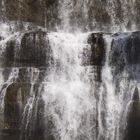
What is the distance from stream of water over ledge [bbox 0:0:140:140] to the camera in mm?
13809

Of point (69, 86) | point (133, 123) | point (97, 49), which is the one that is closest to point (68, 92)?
point (69, 86)

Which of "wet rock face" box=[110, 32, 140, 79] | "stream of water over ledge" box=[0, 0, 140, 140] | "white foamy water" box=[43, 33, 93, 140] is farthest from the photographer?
"wet rock face" box=[110, 32, 140, 79]

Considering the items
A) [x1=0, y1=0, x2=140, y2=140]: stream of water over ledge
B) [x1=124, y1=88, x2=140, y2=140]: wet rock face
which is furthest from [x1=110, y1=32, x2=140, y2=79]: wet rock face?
[x1=124, y1=88, x2=140, y2=140]: wet rock face

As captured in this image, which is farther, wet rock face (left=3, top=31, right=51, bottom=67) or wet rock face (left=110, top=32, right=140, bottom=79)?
wet rock face (left=3, top=31, right=51, bottom=67)

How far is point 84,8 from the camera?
63.8ft

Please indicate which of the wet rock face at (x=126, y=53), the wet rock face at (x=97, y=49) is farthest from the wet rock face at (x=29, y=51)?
the wet rock face at (x=126, y=53)

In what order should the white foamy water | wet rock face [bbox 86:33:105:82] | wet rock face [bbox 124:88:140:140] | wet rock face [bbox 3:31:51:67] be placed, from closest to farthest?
1. wet rock face [bbox 124:88:140:140]
2. the white foamy water
3. wet rock face [bbox 3:31:51:67]
4. wet rock face [bbox 86:33:105:82]

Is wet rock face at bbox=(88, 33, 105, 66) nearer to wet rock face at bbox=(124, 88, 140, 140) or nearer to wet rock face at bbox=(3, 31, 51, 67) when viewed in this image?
wet rock face at bbox=(3, 31, 51, 67)

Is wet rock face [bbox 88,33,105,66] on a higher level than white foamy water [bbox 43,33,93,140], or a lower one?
higher

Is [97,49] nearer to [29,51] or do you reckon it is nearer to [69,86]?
[69,86]

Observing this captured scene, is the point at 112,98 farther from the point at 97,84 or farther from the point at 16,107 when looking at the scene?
the point at 16,107

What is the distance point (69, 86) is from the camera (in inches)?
579

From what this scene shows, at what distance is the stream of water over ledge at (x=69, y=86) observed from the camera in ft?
45.3

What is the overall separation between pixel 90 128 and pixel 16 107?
2.37 metres
